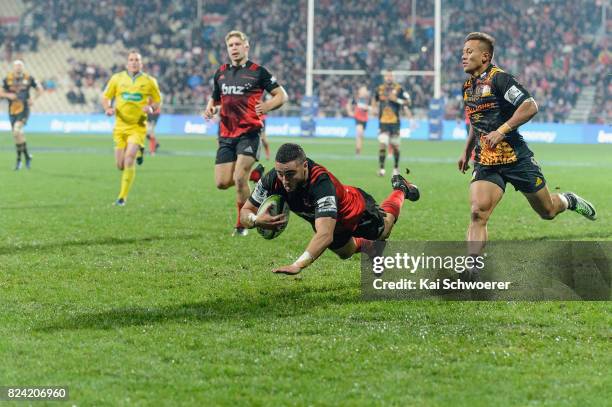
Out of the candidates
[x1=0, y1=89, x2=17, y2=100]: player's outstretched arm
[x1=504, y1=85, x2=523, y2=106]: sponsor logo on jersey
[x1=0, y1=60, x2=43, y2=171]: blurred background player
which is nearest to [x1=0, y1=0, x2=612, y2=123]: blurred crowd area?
[x1=0, y1=60, x2=43, y2=171]: blurred background player

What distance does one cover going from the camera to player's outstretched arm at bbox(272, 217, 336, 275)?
7168 mm

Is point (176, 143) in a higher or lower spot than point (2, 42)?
lower

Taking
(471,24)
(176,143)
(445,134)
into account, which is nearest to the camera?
(176,143)

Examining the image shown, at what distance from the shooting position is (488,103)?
30.1 ft

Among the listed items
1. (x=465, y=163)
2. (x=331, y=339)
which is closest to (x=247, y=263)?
Answer: (x=465, y=163)

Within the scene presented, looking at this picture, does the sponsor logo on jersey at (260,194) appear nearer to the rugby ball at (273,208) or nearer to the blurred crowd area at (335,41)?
the rugby ball at (273,208)

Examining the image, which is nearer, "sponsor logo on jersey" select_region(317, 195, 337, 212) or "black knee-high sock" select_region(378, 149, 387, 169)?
"sponsor logo on jersey" select_region(317, 195, 337, 212)

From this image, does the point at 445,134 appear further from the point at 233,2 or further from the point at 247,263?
the point at 247,263

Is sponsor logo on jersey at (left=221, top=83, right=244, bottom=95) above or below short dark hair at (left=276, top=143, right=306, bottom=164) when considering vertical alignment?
above

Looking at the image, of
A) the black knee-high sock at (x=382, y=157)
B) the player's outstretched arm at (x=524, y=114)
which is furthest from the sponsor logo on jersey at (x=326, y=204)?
the black knee-high sock at (x=382, y=157)

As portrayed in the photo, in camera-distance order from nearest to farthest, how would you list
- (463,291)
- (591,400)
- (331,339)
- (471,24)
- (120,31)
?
(591,400) → (331,339) → (463,291) → (471,24) → (120,31)

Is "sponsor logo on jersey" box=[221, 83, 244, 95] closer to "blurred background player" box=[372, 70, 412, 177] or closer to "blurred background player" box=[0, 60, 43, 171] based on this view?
"blurred background player" box=[372, 70, 412, 177]

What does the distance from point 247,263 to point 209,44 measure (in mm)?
44106

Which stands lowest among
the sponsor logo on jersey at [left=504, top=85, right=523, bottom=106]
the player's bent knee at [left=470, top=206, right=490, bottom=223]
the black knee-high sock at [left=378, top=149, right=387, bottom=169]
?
the black knee-high sock at [left=378, top=149, right=387, bottom=169]
